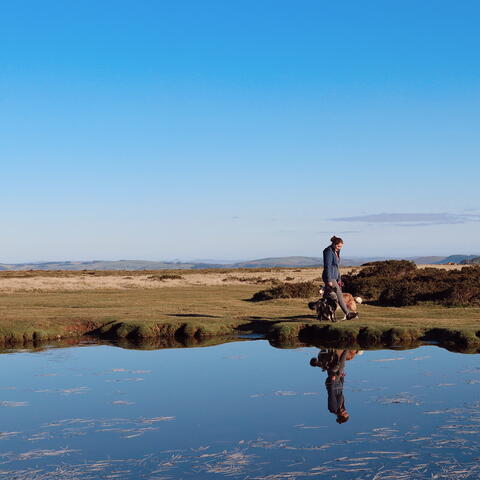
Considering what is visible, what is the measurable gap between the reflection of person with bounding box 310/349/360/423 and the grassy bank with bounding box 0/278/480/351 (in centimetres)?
211

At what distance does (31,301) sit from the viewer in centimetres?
3922

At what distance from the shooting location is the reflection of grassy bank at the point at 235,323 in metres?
24.3

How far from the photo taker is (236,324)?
27641 millimetres

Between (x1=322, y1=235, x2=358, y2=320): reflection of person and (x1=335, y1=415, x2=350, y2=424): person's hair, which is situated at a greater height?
(x1=322, y1=235, x2=358, y2=320): reflection of person

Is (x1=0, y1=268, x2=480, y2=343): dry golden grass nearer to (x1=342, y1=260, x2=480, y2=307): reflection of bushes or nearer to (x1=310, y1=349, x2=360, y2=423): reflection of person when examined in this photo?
(x1=342, y1=260, x2=480, y2=307): reflection of bushes

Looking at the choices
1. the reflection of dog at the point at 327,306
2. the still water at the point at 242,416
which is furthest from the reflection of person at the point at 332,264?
the still water at the point at 242,416

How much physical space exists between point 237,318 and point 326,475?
18.3 m

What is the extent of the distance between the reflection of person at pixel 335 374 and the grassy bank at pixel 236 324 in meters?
2.11

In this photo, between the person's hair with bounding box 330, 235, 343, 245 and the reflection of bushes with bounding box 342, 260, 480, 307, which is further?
the reflection of bushes with bounding box 342, 260, 480, 307

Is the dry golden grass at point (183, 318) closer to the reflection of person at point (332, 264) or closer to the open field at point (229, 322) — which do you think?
the open field at point (229, 322)

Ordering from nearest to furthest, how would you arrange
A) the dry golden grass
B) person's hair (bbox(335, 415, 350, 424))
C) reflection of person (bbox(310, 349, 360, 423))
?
person's hair (bbox(335, 415, 350, 424)), reflection of person (bbox(310, 349, 360, 423)), the dry golden grass

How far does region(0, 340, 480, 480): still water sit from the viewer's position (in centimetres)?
1095

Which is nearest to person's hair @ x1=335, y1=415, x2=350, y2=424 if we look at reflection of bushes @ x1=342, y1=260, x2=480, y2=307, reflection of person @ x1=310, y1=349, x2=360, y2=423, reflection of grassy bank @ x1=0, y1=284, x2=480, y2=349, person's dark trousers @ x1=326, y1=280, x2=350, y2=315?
reflection of person @ x1=310, y1=349, x2=360, y2=423

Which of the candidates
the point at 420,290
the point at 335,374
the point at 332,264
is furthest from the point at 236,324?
the point at 420,290
